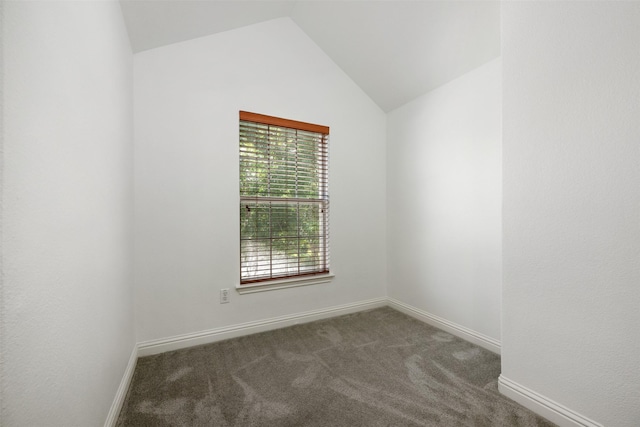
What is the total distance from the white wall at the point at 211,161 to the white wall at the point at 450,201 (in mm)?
578

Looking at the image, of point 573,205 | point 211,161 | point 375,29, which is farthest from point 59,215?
point 375,29

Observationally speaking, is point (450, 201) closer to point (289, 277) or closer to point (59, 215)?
point (289, 277)

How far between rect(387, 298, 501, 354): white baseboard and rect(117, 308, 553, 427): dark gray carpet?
0.07 m

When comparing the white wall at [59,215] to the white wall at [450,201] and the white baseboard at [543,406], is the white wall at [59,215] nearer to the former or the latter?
the white baseboard at [543,406]

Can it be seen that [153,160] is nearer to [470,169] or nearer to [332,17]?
[332,17]

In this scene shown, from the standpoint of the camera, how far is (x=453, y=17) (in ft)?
6.38

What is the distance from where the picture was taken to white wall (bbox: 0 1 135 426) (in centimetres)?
64

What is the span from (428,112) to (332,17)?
124 cm

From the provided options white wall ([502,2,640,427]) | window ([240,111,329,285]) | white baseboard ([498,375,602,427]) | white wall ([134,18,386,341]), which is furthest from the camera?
window ([240,111,329,285])

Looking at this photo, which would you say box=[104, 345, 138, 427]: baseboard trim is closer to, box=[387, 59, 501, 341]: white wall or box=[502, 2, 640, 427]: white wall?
box=[502, 2, 640, 427]: white wall

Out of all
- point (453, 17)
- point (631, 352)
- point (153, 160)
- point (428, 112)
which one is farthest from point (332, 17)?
point (631, 352)

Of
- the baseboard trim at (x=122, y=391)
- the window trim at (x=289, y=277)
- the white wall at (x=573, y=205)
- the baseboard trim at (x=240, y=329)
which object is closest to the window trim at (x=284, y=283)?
the window trim at (x=289, y=277)

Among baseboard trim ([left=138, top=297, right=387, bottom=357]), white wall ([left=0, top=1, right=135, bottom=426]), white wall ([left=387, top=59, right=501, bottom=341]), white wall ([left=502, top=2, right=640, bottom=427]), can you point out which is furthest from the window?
white wall ([left=502, top=2, right=640, bottom=427])

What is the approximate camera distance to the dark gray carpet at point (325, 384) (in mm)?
1427
